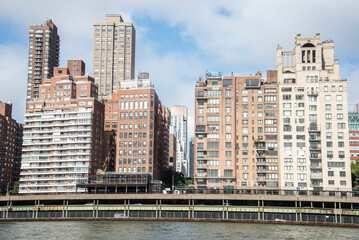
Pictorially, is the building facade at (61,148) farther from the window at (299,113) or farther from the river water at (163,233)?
the window at (299,113)

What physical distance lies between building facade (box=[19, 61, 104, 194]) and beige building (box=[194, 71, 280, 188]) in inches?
1954

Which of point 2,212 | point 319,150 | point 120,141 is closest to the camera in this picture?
point 2,212

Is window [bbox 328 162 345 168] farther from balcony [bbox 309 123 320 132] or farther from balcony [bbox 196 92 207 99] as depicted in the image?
balcony [bbox 196 92 207 99]

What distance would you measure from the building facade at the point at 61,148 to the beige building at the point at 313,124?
7883 cm

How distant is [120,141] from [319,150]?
7884 cm

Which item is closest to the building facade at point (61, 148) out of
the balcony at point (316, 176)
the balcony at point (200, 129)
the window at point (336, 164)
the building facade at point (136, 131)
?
the building facade at point (136, 131)

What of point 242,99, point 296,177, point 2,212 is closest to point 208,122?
point 242,99

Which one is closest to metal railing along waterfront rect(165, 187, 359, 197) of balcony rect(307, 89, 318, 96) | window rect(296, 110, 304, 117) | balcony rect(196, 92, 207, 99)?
window rect(296, 110, 304, 117)

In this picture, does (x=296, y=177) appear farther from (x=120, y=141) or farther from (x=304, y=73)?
(x=120, y=141)

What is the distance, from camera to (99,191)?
17600cm

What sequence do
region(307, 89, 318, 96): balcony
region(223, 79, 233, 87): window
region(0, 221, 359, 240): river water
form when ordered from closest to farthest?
region(0, 221, 359, 240): river water
region(307, 89, 318, 96): balcony
region(223, 79, 233, 87): window

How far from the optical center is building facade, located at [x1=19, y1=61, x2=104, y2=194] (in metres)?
189

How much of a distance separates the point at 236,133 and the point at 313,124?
27.5m

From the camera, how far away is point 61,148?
192 m
